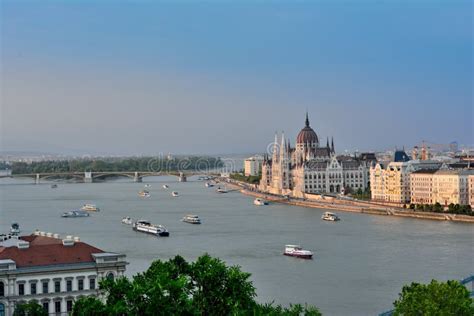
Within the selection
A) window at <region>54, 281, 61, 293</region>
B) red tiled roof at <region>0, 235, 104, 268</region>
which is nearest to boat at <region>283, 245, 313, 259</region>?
red tiled roof at <region>0, 235, 104, 268</region>

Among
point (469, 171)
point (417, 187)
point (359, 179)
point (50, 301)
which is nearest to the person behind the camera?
point (50, 301)

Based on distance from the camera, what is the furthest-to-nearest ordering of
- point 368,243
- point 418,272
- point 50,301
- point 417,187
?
point 417,187 → point 368,243 → point 418,272 → point 50,301

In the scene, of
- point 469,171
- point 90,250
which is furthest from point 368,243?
point 469,171

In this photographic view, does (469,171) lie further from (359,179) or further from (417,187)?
(359,179)

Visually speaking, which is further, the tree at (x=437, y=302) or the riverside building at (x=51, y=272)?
the riverside building at (x=51, y=272)

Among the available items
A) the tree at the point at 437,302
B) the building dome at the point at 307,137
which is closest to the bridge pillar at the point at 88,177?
the building dome at the point at 307,137

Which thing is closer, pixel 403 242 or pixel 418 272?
pixel 418 272

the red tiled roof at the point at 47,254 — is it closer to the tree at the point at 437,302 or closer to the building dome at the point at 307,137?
the tree at the point at 437,302
